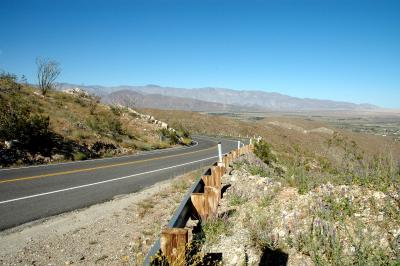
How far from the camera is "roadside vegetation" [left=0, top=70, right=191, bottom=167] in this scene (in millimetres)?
17250

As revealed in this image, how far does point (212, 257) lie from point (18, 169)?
12.8m

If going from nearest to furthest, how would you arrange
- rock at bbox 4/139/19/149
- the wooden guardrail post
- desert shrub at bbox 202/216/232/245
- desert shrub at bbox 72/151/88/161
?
the wooden guardrail post < desert shrub at bbox 202/216/232/245 < rock at bbox 4/139/19/149 < desert shrub at bbox 72/151/88/161

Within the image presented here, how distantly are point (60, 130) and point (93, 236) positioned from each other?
17.1 m

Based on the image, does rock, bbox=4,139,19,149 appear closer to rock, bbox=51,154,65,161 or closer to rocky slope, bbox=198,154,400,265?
rock, bbox=51,154,65,161

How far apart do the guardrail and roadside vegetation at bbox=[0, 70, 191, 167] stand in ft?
42.0

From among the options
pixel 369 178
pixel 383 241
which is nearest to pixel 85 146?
pixel 369 178

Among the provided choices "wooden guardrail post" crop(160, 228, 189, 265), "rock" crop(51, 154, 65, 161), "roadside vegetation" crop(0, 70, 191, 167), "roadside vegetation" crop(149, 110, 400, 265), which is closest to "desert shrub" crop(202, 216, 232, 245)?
"roadside vegetation" crop(149, 110, 400, 265)

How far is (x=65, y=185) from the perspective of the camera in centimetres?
1120

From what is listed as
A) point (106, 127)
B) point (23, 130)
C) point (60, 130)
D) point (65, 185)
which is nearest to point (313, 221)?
point (65, 185)

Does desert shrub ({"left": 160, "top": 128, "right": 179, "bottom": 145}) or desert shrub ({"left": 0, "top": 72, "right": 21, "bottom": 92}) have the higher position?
desert shrub ({"left": 0, "top": 72, "right": 21, "bottom": 92})

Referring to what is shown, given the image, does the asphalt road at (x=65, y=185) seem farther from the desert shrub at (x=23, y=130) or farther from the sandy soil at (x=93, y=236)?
the desert shrub at (x=23, y=130)

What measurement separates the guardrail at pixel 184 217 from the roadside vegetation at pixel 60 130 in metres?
12.8

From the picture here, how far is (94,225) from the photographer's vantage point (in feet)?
23.7

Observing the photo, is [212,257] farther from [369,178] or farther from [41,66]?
[41,66]
